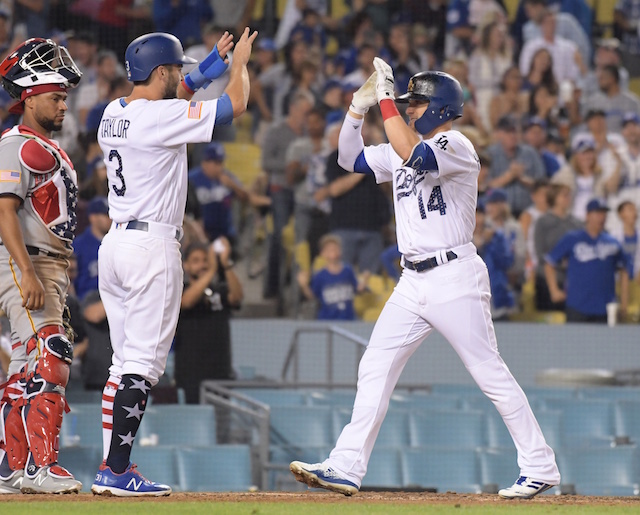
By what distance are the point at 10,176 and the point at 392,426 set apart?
406 cm

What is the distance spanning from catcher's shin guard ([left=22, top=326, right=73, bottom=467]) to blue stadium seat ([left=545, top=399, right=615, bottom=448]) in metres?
4.86

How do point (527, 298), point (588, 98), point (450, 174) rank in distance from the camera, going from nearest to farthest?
point (450, 174) < point (527, 298) < point (588, 98)

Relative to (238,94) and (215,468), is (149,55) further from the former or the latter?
(215,468)

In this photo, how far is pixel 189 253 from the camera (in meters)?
9.05

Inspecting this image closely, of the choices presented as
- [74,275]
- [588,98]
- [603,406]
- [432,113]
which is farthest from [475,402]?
[588,98]

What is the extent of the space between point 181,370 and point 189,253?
918mm

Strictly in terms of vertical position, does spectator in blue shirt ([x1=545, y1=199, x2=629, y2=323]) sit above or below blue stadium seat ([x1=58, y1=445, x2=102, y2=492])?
above

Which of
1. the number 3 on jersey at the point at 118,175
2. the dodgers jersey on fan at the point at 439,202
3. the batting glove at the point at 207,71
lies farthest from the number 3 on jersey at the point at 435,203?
the number 3 on jersey at the point at 118,175

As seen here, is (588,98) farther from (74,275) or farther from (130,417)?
(130,417)

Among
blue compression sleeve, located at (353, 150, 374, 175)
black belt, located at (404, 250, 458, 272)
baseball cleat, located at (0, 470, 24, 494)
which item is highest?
blue compression sleeve, located at (353, 150, 374, 175)

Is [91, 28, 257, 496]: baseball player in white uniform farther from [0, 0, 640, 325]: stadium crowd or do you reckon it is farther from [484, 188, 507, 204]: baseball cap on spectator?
[484, 188, 507, 204]: baseball cap on spectator

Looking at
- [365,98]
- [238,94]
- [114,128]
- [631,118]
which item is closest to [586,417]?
[365,98]

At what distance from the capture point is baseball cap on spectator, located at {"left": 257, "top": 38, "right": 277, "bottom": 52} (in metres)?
13.7

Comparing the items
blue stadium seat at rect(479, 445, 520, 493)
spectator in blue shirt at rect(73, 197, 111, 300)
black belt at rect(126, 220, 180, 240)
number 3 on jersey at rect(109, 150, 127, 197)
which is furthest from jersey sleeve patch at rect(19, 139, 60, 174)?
spectator in blue shirt at rect(73, 197, 111, 300)
